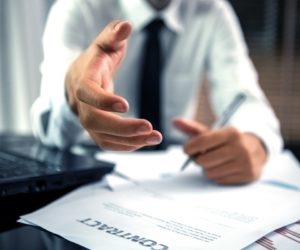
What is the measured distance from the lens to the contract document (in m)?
0.34

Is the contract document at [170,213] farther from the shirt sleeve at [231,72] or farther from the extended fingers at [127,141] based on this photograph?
the shirt sleeve at [231,72]

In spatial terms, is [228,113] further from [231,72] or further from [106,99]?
[106,99]

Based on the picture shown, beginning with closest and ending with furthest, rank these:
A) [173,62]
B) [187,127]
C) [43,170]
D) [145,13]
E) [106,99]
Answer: [106,99] < [43,170] < [187,127] < [145,13] < [173,62]

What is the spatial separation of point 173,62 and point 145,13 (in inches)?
6.6

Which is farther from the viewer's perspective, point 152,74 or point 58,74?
point 152,74

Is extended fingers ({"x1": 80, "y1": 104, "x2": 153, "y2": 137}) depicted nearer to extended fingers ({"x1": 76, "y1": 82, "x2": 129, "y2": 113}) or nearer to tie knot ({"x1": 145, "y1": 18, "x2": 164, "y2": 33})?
extended fingers ({"x1": 76, "y1": 82, "x2": 129, "y2": 113})

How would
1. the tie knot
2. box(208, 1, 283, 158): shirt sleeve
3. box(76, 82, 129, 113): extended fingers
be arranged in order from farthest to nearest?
the tie knot, box(208, 1, 283, 158): shirt sleeve, box(76, 82, 129, 113): extended fingers

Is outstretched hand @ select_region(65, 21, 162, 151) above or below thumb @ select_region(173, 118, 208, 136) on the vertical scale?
above

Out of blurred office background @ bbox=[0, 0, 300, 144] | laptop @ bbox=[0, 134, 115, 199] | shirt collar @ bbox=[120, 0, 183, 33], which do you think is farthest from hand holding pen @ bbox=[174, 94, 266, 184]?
shirt collar @ bbox=[120, 0, 183, 33]

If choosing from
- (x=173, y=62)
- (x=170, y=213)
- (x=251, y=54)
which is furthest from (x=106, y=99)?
(x=251, y=54)

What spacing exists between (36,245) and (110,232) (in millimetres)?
68

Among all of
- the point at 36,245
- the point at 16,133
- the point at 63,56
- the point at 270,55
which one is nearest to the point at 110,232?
the point at 36,245

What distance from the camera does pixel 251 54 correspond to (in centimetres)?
101

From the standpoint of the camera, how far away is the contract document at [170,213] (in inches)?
13.6
